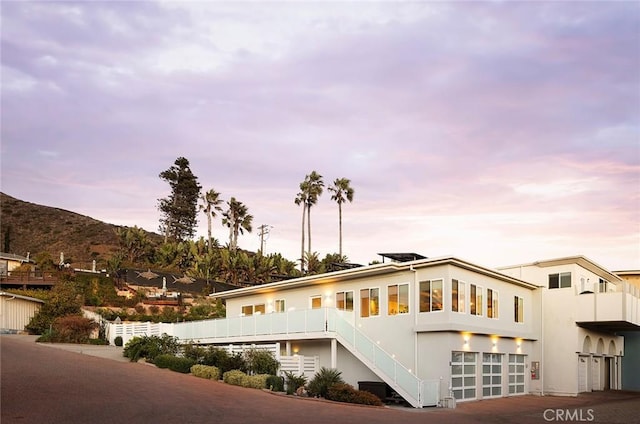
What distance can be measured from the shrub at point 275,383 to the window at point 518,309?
1296 cm

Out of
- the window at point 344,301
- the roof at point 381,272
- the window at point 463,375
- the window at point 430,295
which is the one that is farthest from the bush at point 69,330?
the window at point 463,375

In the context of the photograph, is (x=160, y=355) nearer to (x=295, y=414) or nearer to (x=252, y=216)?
(x=295, y=414)

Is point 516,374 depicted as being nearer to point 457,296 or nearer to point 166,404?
point 457,296

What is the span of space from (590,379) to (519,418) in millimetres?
17689

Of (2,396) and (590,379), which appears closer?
(2,396)

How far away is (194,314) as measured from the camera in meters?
48.5

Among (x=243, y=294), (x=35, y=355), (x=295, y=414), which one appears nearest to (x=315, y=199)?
(x=243, y=294)

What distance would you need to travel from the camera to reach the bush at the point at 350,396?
22844mm

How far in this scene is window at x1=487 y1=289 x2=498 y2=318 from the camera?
29.0 m

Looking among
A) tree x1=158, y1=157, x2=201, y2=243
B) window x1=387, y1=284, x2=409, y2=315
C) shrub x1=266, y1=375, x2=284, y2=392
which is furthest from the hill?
window x1=387, y1=284, x2=409, y2=315

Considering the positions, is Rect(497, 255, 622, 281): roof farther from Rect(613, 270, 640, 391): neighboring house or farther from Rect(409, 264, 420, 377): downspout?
Rect(409, 264, 420, 377): downspout

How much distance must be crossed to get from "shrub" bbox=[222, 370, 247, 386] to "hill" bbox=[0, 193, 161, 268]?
6534cm

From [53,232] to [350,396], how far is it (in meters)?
91.1

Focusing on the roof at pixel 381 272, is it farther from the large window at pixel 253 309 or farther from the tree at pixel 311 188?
the tree at pixel 311 188
